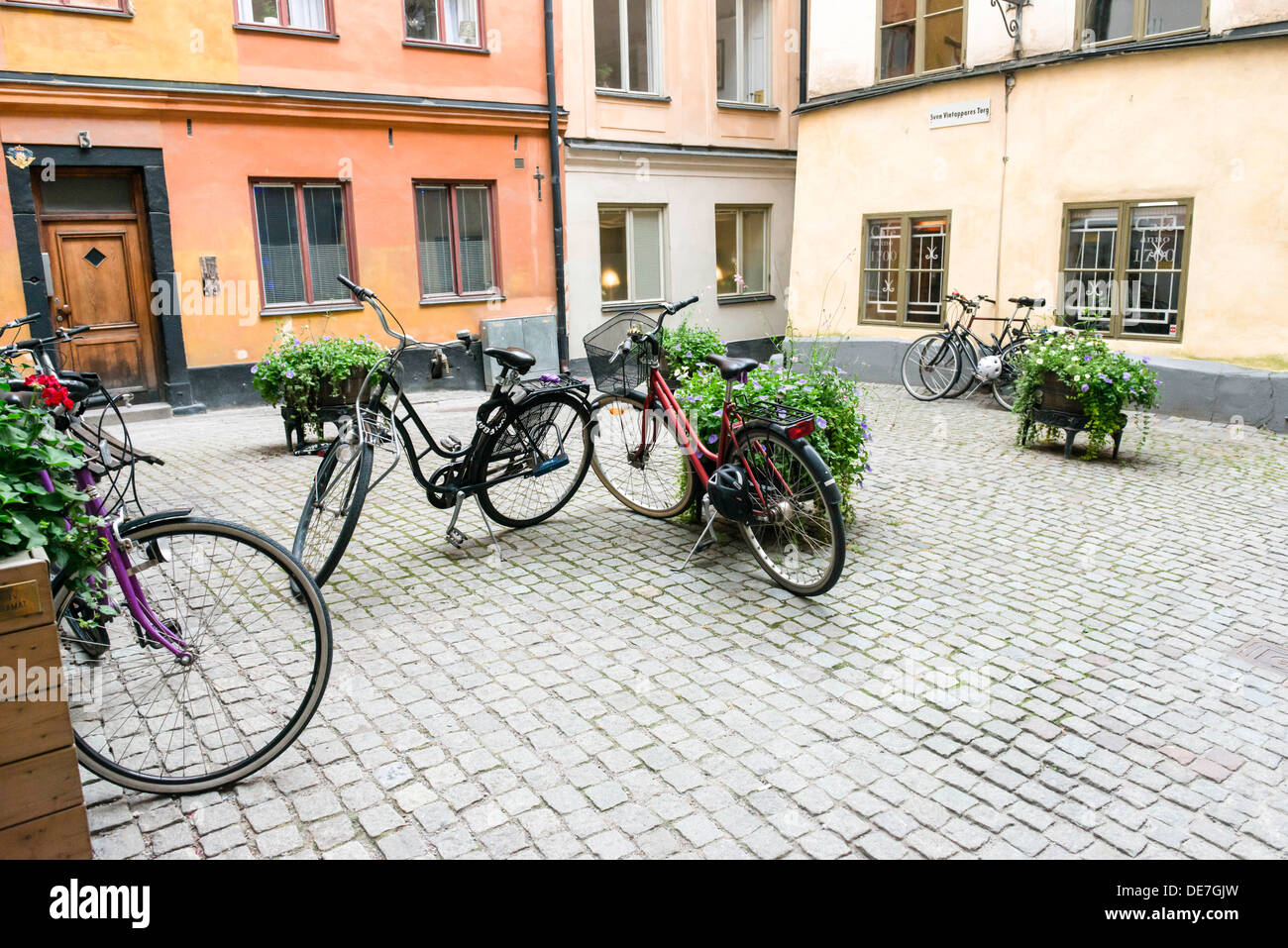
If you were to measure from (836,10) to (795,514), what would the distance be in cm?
1155

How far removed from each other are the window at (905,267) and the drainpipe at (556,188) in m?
4.63

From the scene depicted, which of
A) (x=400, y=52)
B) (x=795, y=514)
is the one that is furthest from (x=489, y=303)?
(x=795, y=514)

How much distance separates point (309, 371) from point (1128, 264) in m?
9.22

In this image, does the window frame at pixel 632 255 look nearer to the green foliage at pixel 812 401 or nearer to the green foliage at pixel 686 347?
the green foliage at pixel 686 347

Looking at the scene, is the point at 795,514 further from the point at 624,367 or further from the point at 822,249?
the point at 822,249

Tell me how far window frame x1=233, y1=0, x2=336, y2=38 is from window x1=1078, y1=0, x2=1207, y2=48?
9236 mm

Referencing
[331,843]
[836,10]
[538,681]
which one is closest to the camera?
[331,843]

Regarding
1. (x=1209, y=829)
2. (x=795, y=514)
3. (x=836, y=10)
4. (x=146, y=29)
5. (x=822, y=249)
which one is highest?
(x=836, y=10)

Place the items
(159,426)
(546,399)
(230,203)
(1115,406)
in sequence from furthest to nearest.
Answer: (230,203)
(159,426)
(1115,406)
(546,399)

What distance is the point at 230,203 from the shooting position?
38.9 ft

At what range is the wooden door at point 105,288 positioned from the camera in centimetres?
1088

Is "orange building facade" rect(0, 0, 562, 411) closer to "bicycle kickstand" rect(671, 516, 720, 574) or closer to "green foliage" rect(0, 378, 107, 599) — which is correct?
"bicycle kickstand" rect(671, 516, 720, 574)

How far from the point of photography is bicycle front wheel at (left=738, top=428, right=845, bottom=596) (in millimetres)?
4934

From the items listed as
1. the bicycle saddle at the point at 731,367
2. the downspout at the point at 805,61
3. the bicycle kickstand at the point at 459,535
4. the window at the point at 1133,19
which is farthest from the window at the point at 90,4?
the window at the point at 1133,19
